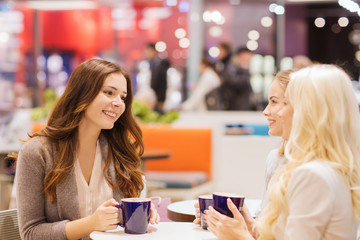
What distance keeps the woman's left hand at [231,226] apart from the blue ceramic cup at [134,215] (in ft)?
0.82

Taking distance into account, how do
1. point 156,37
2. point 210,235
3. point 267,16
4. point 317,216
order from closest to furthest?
point 317,216 < point 210,235 < point 267,16 < point 156,37

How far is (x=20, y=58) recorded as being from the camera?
12.2 metres

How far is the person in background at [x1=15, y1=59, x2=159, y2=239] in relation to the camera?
2045 mm

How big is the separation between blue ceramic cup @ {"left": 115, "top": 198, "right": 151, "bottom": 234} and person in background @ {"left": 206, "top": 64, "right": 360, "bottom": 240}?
430 mm

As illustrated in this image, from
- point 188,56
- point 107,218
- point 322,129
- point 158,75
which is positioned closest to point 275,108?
point 322,129

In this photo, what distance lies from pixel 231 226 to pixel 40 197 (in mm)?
791

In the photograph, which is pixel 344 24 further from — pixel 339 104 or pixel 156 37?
pixel 339 104

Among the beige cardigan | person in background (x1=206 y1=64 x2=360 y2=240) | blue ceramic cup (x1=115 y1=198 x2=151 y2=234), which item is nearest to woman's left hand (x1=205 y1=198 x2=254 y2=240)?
person in background (x1=206 y1=64 x2=360 y2=240)

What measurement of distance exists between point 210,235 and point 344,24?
1111cm

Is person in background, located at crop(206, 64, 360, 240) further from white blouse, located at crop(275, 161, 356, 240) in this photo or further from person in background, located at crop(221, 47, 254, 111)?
person in background, located at crop(221, 47, 254, 111)

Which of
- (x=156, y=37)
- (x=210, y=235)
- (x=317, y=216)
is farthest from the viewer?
(x=156, y=37)

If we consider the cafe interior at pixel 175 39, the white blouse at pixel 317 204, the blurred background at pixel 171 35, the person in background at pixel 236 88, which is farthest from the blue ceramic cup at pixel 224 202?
the blurred background at pixel 171 35

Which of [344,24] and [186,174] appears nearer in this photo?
[186,174]

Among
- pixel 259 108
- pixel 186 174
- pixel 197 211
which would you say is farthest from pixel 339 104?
pixel 259 108
